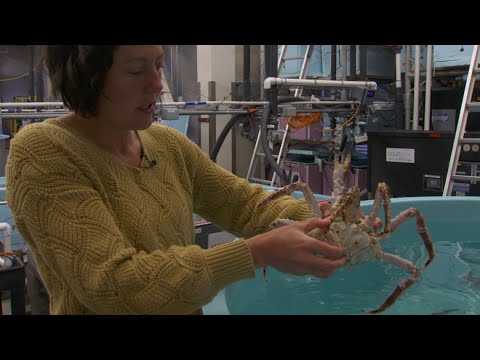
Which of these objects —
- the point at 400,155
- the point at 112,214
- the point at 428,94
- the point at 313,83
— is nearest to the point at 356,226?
the point at 112,214

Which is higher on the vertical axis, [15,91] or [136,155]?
[15,91]

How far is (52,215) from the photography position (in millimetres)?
882

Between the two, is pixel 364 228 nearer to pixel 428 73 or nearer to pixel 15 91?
pixel 428 73

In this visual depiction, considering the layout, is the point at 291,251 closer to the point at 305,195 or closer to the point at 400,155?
the point at 305,195

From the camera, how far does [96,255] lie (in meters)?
0.87

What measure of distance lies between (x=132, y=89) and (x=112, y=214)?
0.26m

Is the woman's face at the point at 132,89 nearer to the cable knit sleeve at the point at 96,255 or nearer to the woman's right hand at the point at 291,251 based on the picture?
the cable knit sleeve at the point at 96,255

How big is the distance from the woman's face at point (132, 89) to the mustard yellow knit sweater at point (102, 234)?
94 mm

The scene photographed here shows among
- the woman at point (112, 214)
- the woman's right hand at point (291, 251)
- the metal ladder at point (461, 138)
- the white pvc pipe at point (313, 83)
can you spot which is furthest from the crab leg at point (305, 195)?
the metal ladder at point (461, 138)

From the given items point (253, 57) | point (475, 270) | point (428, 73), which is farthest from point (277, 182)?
point (253, 57)

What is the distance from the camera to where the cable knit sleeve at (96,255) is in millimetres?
862

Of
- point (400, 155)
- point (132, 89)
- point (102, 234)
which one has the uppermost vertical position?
point (132, 89)
